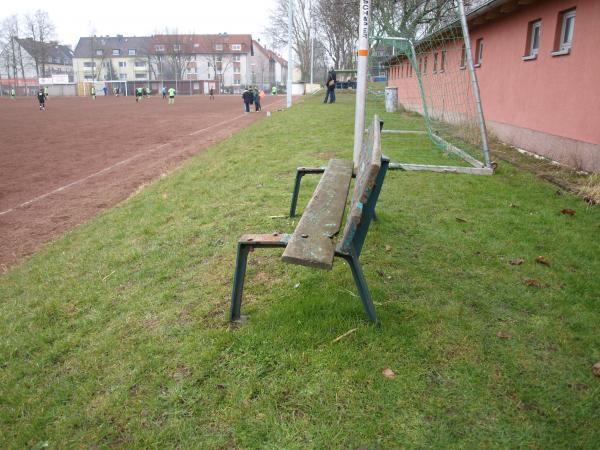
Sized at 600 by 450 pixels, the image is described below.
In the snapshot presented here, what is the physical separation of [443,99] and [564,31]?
425cm

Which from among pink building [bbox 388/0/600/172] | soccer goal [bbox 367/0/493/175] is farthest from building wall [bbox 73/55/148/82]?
pink building [bbox 388/0/600/172]

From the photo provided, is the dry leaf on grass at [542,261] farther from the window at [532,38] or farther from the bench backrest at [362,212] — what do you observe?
the window at [532,38]

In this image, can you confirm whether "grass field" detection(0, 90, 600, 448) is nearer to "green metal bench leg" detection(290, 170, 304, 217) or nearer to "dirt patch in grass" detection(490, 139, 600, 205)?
"green metal bench leg" detection(290, 170, 304, 217)

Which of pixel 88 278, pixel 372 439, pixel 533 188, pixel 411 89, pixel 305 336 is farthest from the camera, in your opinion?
pixel 411 89

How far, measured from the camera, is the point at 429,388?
2.57m

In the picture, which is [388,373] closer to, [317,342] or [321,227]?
[317,342]

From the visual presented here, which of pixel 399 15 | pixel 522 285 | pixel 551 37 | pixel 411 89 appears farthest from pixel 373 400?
pixel 399 15

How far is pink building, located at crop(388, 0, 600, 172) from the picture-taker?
791 cm

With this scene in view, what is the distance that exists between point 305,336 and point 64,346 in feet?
5.62

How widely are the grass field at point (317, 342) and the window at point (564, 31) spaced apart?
5.11 meters

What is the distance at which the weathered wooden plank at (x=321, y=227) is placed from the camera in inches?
108

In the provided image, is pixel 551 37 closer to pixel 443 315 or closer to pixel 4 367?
pixel 443 315

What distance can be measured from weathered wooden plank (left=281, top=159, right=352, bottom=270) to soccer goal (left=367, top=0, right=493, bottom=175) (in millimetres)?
2994

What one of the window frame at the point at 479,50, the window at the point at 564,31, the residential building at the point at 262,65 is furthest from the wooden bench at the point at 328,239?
the residential building at the point at 262,65
